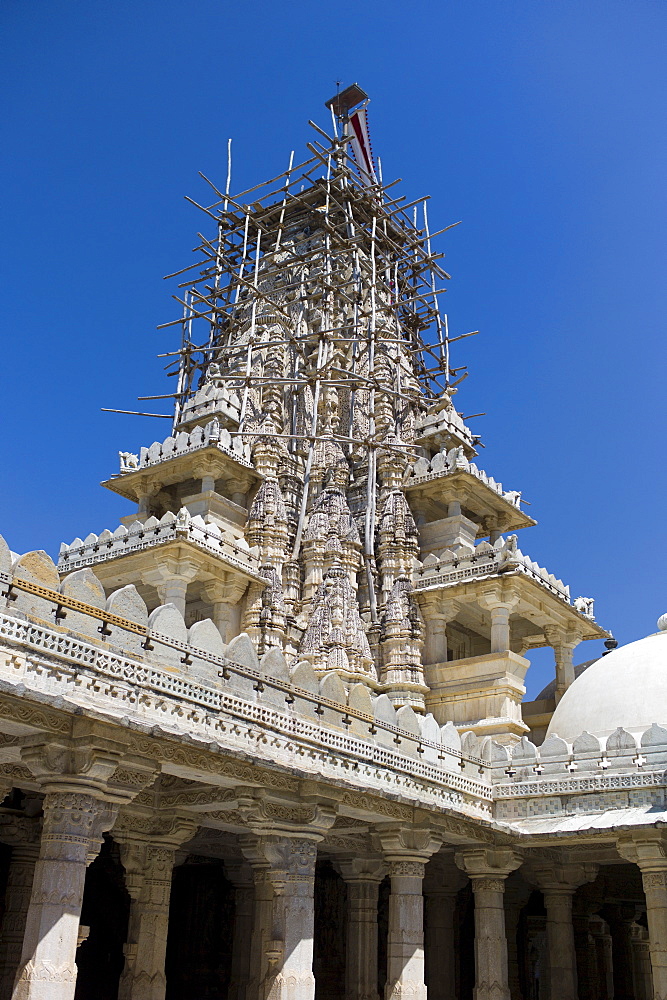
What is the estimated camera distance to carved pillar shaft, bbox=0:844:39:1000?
15.7m

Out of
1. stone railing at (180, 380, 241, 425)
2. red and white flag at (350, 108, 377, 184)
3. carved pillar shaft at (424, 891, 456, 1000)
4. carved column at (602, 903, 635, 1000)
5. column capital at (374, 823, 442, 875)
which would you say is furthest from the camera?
red and white flag at (350, 108, 377, 184)

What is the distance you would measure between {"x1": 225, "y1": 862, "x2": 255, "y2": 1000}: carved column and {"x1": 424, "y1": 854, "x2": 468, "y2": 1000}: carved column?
4265 millimetres

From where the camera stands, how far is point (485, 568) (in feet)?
89.0

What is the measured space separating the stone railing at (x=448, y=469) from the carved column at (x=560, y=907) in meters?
13.5

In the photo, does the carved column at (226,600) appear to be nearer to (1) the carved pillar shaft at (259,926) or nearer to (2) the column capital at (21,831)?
(1) the carved pillar shaft at (259,926)

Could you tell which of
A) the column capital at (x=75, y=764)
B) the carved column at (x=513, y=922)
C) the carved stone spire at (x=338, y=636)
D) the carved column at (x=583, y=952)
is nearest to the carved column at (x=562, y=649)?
the carved stone spire at (x=338, y=636)

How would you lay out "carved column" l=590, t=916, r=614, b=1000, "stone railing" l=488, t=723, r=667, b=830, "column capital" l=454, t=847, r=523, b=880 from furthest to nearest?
1. "carved column" l=590, t=916, r=614, b=1000
2. "column capital" l=454, t=847, r=523, b=880
3. "stone railing" l=488, t=723, r=667, b=830

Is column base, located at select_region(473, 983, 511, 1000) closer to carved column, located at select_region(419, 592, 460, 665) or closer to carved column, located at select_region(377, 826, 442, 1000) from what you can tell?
carved column, located at select_region(377, 826, 442, 1000)

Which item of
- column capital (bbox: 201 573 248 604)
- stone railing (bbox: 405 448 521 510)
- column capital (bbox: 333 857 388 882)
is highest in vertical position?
stone railing (bbox: 405 448 521 510)

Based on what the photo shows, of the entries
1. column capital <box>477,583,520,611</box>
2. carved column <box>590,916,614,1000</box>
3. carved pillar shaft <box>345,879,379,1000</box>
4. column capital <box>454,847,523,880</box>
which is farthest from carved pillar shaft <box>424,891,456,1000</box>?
carved column <box>590,916,614,1000</box>

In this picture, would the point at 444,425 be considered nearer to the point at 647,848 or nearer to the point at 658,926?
the point at 647,848

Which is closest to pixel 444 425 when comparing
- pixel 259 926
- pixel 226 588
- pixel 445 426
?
pixel 445 426

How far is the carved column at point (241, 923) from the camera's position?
19.5 m

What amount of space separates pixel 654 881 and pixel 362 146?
3514 cm
